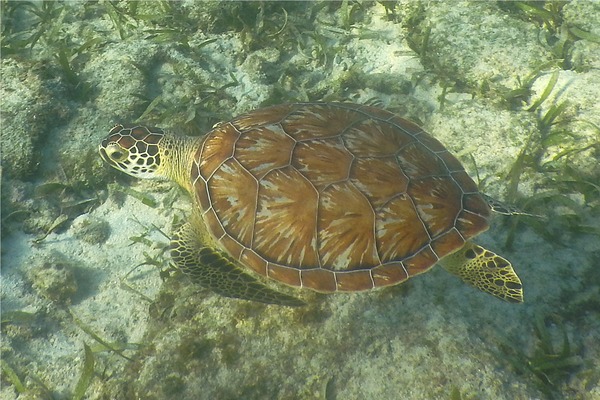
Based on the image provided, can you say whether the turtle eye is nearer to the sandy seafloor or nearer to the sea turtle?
the sandy seafloor

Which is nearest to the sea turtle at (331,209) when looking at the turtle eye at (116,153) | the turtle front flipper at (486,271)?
the turtle front flipper at (486,271)

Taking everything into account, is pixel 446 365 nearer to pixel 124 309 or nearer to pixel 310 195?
pixel 310 195

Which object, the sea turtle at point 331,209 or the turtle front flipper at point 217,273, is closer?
the sea turtle at point 331,209

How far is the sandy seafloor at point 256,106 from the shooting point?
83.4 inches

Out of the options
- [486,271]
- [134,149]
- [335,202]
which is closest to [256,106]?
[134,149]

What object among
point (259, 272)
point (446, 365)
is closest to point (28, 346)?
point (259, 272)

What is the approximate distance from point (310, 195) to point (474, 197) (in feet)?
3.07

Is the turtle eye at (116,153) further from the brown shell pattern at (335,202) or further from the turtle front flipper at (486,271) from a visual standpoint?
the turtle front flipper at (486,271)

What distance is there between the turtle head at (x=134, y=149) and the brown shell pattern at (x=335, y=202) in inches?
24.2

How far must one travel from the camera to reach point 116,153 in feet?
9.41

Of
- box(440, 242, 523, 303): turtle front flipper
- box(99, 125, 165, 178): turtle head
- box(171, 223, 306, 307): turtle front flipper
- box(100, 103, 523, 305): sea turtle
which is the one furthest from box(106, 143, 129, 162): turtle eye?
box(440, 242, 523, 303): turtle front flipper

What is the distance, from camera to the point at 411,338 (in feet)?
7.12

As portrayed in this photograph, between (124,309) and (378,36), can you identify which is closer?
(124,309)

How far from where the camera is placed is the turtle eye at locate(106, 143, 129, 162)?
2855 millimetres
